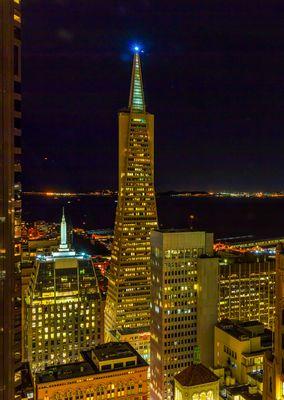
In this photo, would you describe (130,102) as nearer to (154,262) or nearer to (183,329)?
(154,262)

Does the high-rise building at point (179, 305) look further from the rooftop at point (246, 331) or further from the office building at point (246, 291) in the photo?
the office building at point (246, 291)

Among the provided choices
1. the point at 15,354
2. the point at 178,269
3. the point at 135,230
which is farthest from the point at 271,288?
the point at 15,354

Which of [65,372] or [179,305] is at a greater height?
[179,305]

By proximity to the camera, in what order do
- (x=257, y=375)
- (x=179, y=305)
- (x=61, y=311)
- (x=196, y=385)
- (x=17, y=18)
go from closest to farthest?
(x=17, y=18) → (x=196, y=385) → (x=257, y=375) → (x=179, y=305) → (x=61, y=311)

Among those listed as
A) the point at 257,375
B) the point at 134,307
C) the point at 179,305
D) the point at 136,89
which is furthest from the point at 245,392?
the point at 136,89

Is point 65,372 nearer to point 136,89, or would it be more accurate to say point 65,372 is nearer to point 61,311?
point 61,311

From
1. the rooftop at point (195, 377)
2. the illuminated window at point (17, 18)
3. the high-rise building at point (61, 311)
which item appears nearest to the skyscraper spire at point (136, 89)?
the high-rise building at point (61, 311)
